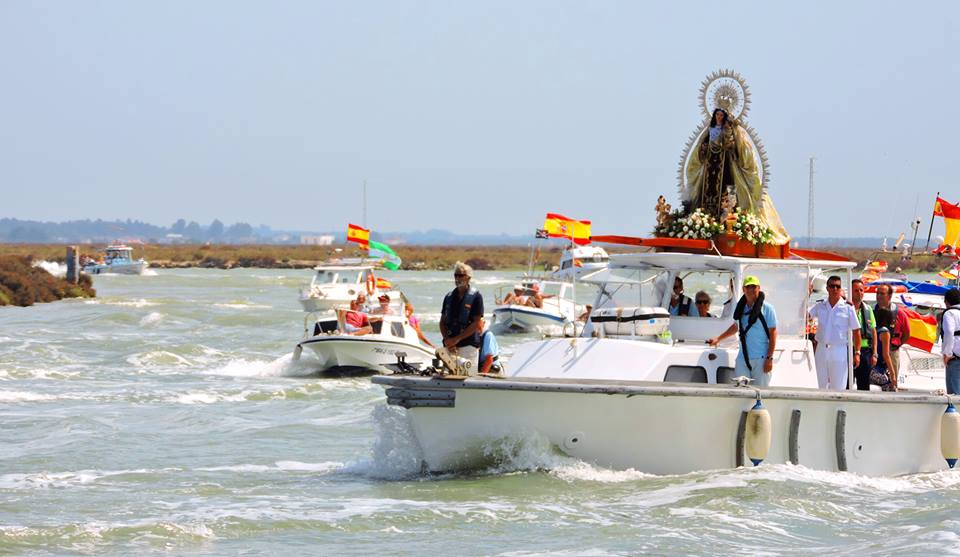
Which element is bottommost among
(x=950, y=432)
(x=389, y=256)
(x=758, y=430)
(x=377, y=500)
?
(x=377, y=500)

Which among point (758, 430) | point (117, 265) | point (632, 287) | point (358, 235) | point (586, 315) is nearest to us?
point (758, 430)

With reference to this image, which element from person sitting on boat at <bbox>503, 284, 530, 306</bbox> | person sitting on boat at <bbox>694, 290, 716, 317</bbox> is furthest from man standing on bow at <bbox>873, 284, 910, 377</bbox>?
person sitting on boat at <bbox>503, 284, 530, 306</bbox>

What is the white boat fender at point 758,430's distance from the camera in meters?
13.9

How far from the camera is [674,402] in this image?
1381cm

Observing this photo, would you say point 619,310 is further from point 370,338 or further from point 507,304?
point 507,304

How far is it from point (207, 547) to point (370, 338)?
18.5 m

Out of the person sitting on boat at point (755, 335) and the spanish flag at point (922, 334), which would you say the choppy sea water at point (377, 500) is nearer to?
the person sitting on boat at point (755, 335)

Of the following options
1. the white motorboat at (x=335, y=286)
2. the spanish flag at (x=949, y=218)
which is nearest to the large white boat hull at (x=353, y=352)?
the spanish flag at (x=949, y=218)

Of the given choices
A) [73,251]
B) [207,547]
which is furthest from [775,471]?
[73,251]

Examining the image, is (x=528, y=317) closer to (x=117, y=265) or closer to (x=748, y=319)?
(x=748, y=319)

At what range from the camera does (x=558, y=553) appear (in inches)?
477

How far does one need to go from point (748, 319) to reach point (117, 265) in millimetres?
86693

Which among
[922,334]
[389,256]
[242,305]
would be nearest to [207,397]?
[922,334]

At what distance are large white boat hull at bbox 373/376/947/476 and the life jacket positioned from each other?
59 cm
